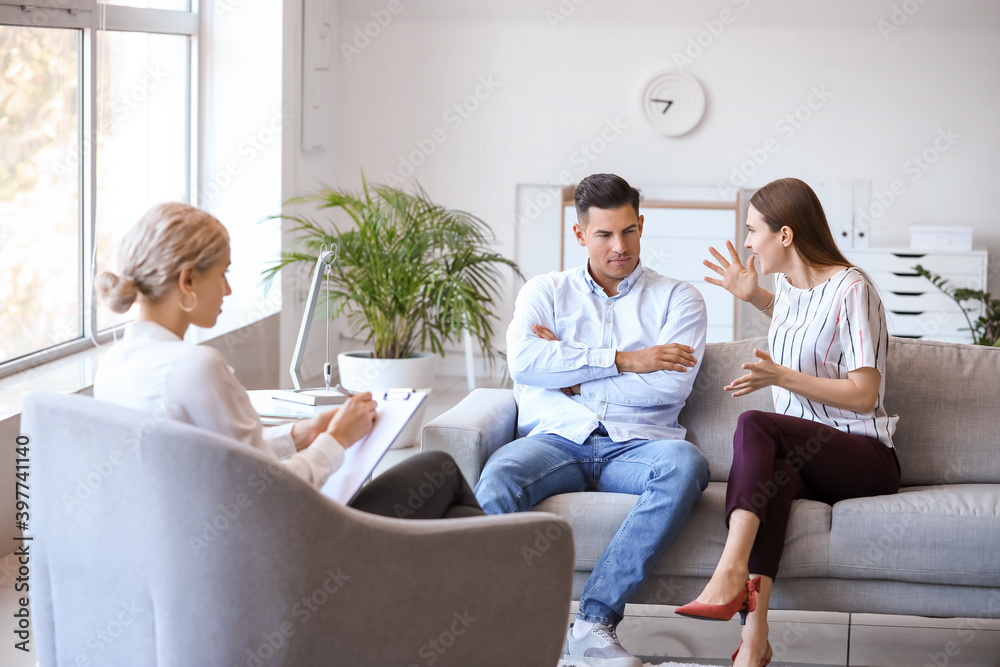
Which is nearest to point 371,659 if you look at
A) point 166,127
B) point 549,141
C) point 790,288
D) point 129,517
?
point 129,517

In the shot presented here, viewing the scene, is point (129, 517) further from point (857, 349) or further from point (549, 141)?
point (549, 141)

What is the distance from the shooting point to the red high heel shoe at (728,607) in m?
2.03

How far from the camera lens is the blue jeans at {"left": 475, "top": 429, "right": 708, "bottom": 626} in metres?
2.17

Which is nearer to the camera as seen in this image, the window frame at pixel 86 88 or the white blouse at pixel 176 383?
the white blouse at pixel 176 383

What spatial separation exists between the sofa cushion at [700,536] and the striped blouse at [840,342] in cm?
24

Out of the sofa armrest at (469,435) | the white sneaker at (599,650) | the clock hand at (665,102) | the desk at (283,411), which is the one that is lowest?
the white sneaker at (599,650)

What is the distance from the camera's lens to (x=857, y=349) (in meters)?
2.31

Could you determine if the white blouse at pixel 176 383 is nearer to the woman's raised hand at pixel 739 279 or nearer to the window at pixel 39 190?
the woman's raised hand at pixel 739 279

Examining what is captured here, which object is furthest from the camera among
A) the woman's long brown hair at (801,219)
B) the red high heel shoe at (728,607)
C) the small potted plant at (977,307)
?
the small potted plant at (977,307)

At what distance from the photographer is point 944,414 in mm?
2553

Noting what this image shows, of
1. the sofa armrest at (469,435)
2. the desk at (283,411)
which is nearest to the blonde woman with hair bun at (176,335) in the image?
the desk at (283,411)

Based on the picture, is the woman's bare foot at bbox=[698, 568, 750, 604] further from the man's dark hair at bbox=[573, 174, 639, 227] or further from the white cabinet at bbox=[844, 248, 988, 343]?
the white cabinet at bbox=[844, 248, 988, 343]

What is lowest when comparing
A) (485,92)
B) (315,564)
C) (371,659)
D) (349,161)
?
(371,659)

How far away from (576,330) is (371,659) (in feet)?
4.47
